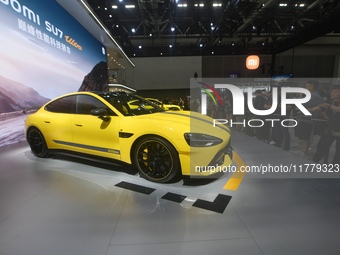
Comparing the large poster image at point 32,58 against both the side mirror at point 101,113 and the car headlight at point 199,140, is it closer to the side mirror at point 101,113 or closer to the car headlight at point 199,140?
the side mirror at point 101,113

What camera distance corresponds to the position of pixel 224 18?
439 inches

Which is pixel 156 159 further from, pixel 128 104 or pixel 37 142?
pixel 37 142

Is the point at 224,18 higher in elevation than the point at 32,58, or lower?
higher

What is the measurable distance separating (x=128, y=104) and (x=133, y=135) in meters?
0.74

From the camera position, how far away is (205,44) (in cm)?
1756

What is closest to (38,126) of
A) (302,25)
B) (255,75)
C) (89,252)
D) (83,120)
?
(83,120)

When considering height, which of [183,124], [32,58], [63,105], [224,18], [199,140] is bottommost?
[199,140]

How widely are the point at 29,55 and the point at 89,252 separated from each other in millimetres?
4941

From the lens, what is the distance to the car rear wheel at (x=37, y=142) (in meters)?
3.65

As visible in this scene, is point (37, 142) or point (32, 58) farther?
point (32, 58)

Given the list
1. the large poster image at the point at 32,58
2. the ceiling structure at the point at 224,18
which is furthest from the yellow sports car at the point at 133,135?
the ceiling structure at the point at 224,18

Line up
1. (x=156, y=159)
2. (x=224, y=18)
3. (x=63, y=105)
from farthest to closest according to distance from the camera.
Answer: (x=224, y=18) → (x=63, y=105) → (x=156, y=159)

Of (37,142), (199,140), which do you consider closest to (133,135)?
(199,140)

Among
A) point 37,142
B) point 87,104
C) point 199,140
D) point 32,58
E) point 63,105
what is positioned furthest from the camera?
point 32,58
